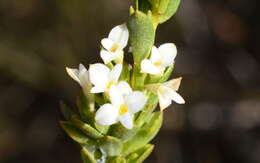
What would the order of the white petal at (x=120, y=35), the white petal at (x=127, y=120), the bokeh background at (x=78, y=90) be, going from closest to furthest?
the white petal at (x=127, y=120) → the white petal at (x=120, y=35) → the bokeh background at (x=78, y=90)

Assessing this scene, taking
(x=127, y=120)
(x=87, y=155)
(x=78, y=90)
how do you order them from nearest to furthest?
(x=127, y=120) → (x=87, y=155) → (x=78, y=90)

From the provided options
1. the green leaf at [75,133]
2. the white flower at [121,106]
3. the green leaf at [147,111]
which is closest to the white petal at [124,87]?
the white flower at [121,106]

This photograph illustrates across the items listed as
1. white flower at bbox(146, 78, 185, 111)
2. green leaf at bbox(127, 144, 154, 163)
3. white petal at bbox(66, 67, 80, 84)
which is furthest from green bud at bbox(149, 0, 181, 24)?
green leaf at bbox(127, 144, 154, 163)

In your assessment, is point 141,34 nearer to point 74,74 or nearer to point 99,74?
point 99,74

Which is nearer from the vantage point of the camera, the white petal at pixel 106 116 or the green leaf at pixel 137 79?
the white petal at pixel 106 116

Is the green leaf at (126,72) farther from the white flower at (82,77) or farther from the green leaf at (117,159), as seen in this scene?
the green leaf at (117,159)

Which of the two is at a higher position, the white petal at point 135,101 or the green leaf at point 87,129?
the white petal at point 135,101

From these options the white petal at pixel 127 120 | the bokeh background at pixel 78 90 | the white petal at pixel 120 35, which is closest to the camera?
the white petal at pixel 127 120

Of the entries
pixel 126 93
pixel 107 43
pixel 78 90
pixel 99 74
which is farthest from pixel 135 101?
pixel 78 90
